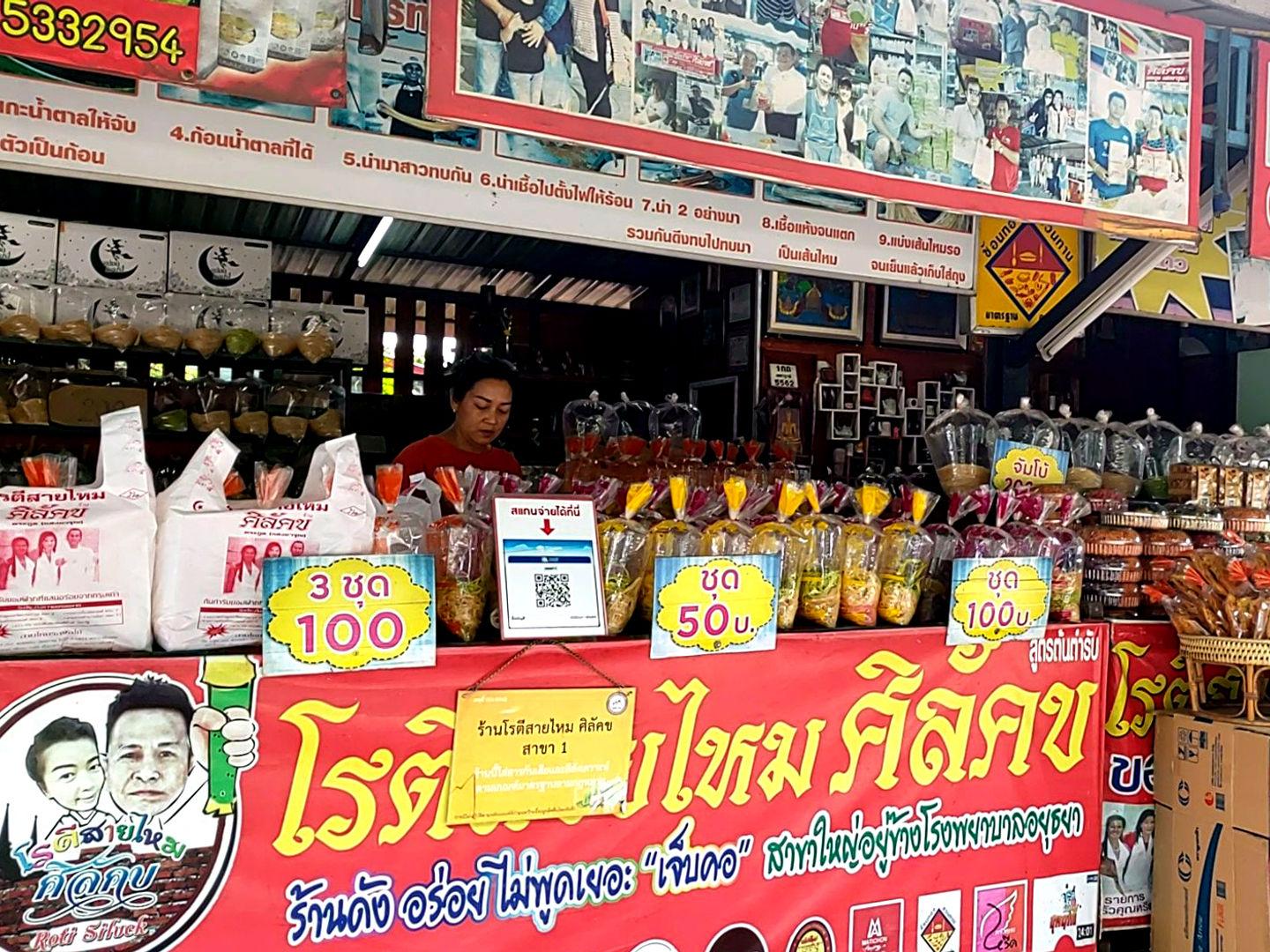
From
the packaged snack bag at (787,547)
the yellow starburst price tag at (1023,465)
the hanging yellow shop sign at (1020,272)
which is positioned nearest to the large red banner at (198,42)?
the packaged snack bag at (787,547)

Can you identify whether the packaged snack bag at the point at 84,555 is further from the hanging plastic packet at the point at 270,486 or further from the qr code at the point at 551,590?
the qr code at the point at 551,590

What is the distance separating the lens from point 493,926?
5.92 feet

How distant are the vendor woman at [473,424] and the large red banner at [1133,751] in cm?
178

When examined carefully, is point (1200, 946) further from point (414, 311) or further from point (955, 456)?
point (414, 311)

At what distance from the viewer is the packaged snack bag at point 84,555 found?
4.88 ft

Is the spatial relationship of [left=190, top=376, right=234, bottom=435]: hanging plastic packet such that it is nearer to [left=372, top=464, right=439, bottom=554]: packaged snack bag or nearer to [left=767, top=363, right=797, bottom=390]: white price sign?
[left=767, top=363, right=797, bottom=390]: white price sign

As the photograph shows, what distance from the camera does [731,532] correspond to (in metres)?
2.05

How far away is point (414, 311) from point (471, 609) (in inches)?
194

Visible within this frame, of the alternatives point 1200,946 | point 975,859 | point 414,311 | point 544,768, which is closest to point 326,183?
point 544,768

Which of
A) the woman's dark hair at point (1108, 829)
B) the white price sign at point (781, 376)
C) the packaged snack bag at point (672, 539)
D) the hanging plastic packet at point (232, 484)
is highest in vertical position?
the white price sign at point (781, 376)

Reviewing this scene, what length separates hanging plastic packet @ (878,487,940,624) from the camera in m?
2.23

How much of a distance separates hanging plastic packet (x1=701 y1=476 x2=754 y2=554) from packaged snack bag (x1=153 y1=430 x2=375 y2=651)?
0.69 m

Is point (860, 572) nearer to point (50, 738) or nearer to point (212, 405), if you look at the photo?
point (50, 738)

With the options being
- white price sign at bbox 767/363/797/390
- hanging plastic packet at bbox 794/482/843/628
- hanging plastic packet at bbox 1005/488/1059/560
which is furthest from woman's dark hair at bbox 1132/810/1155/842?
white price sign at bbox 767/363/797/390
